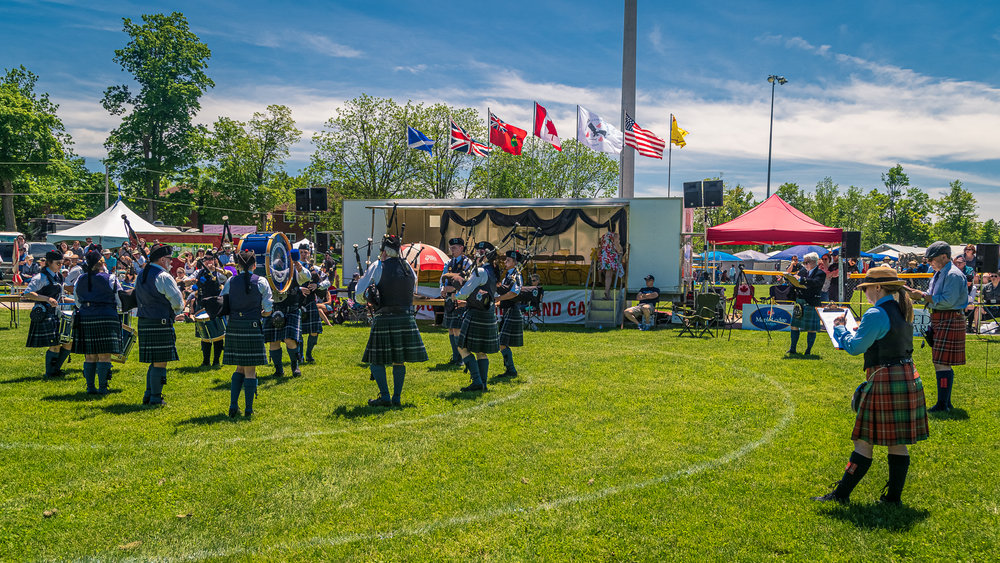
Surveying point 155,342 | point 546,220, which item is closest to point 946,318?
point 155,342

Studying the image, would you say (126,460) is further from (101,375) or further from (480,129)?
(480,129)

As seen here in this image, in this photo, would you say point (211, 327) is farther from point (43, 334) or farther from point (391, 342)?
point (391, 342)

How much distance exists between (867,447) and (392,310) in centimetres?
434

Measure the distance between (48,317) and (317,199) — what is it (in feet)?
37.1

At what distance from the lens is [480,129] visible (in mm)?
42250

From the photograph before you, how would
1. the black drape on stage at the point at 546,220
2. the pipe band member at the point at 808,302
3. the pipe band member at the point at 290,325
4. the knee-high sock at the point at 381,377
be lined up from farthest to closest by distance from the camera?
the black drape on stage at the point at 546,220 → the pipe band member at the point at 808,302 → the pipe band member at the point at 290,325 → the knee-high sock at the point at 381,377

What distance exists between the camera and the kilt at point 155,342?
21.4 ft

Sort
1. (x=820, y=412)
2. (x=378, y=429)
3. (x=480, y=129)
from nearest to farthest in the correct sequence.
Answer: (x=378, y=429), (x=820, y=412), (x=480, y=129)

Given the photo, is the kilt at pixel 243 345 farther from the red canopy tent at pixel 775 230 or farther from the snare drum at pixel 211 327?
the red canopy tent at pixel 775 230

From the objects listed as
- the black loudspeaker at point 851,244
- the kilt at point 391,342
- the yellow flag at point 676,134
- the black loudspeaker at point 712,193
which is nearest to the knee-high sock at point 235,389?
the kilt at point 391,342

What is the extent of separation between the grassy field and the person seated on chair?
6358 mm

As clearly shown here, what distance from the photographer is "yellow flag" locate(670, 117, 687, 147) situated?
21.5m

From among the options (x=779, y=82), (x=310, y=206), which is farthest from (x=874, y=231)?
(x=310, y=206)

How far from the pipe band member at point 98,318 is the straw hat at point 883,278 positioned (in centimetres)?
744
